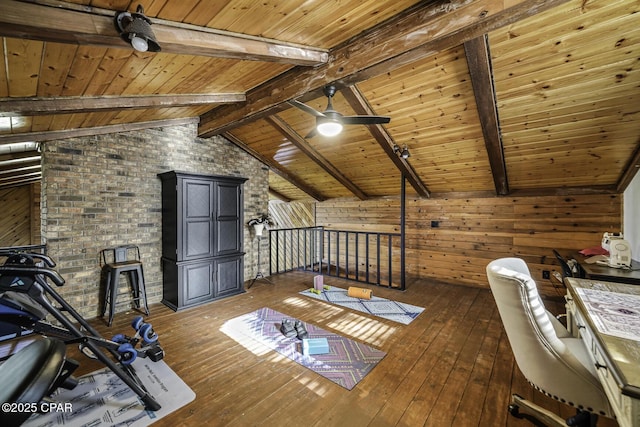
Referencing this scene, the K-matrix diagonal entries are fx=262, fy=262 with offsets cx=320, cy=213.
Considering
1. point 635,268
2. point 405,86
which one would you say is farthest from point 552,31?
point 635,268

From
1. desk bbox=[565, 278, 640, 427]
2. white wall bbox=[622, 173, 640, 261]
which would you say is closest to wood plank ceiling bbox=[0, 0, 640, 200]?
white wall bbox=[622, 173, 640, 261]

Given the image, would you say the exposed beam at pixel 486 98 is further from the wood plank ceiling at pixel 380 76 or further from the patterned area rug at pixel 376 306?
the patterned area rug at pixel 376 306

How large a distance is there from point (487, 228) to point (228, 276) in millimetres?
4677

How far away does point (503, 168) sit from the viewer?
3939 mm

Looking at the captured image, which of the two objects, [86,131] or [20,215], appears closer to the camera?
[86,131]

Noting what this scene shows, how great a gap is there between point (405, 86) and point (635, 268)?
9.82ft

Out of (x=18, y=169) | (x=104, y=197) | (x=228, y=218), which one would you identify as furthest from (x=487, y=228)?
(x=18, y=169)

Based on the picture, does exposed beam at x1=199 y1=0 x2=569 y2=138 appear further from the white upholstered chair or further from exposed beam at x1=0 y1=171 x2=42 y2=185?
exposed beam at x1=0 y1=171 x2=42 y2=185

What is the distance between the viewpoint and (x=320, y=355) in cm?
260

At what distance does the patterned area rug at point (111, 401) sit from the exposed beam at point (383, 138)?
340cm

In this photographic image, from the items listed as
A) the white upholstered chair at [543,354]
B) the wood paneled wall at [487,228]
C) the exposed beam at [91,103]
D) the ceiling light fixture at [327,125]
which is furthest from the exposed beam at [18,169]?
the white upholstered chair at [543,354]

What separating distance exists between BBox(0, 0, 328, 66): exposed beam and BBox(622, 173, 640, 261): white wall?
4431mm

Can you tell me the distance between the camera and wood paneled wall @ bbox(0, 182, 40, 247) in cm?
604

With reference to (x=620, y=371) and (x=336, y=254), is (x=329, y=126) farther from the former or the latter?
(x=336, y=254)
